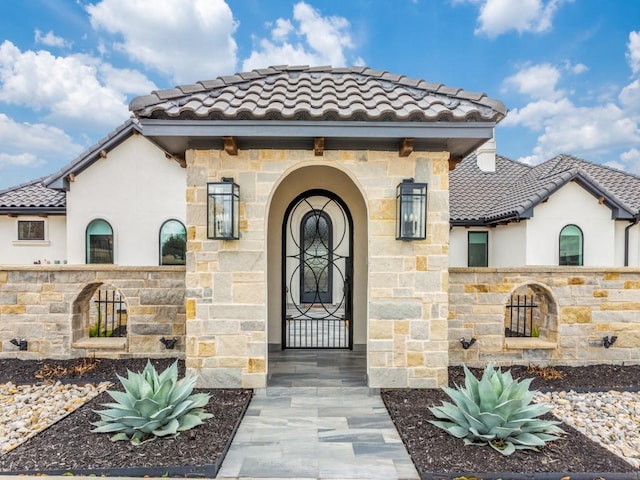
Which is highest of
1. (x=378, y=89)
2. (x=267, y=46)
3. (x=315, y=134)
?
(x=267, y=46)

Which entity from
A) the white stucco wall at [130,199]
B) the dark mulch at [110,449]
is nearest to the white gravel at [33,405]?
the dark mulch at [110,449]

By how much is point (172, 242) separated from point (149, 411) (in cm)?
836

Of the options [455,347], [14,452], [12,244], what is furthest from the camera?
[12,244]

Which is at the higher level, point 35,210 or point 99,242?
point 35,210

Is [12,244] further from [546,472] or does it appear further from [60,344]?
[546,472]

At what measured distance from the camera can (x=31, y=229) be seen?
41.5 feet

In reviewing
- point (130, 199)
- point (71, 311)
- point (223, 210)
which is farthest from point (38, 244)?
point (223, 210)

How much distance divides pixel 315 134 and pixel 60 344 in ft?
18.0

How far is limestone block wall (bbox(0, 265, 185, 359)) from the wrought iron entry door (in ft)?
6.96

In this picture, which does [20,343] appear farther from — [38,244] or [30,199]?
[30,199]

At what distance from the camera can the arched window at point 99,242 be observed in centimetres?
1132

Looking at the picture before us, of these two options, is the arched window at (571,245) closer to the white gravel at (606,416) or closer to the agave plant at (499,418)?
the white gravel at (606,416)

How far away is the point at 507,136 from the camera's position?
1706 centimetres

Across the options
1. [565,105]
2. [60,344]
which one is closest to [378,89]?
[60,344]
